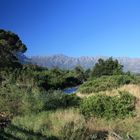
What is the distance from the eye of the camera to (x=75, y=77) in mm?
78062

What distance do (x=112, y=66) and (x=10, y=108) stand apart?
4860 centimetres

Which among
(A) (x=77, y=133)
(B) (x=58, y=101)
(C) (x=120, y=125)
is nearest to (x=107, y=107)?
(C) (x=120, y=125)

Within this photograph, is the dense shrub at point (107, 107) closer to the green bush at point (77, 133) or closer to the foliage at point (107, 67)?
the green bush at point (77, 133)

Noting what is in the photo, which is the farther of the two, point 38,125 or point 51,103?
point 51,103

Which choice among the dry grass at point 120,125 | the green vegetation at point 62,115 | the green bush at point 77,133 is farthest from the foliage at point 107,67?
the green bush at point 77,133

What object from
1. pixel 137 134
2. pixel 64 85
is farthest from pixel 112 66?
pixel 137 134

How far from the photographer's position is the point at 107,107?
1861 centimetres

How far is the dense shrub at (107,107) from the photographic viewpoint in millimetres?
18188

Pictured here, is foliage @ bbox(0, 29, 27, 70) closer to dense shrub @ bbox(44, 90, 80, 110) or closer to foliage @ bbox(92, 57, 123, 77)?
foliage @ bbox(92, 57, 123, 77)

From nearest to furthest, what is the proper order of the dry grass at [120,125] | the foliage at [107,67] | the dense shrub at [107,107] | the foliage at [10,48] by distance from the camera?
the dry grass at [120,125] < the dense shrub at [107,107] < the foliage at [10,48] < the foliage at [107,67]

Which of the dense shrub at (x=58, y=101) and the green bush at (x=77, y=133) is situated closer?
the green bush at (x=77, y=133)

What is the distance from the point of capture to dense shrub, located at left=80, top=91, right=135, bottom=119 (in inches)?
716

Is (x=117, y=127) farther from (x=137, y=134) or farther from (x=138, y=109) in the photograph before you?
(x=138, y=109)

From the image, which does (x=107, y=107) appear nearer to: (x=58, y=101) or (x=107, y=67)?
(x=58, y=101)
